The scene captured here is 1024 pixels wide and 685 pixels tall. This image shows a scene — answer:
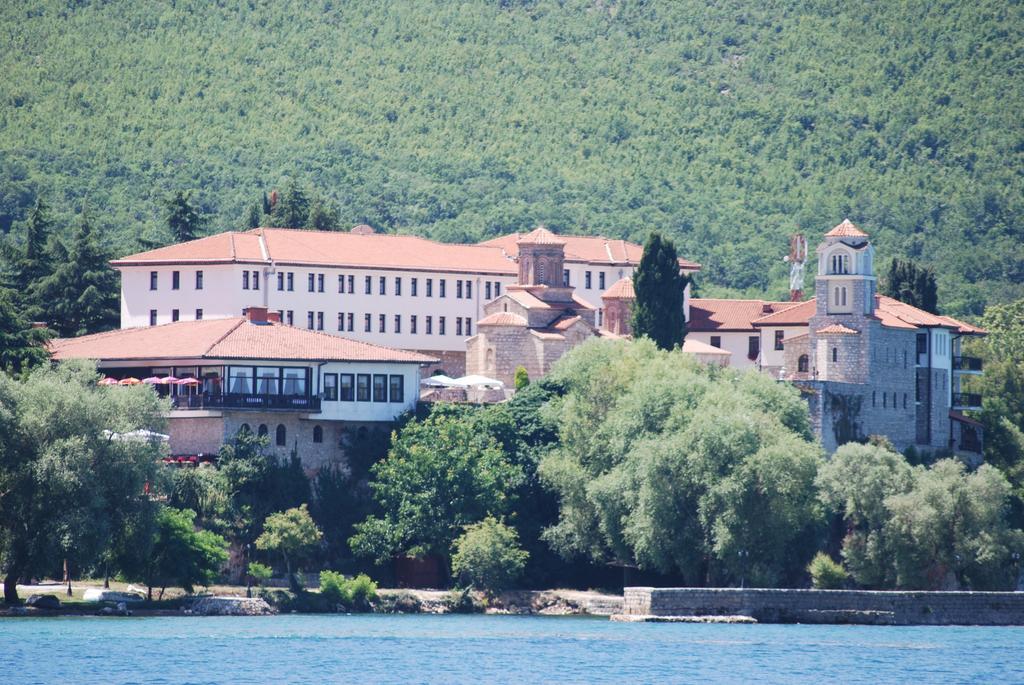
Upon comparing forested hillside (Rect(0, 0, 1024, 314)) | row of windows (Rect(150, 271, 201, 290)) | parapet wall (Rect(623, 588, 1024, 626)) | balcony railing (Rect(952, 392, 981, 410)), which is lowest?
parapet wall (Rect(623, 588, 1024, 626))

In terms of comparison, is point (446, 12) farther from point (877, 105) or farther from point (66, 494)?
point (66, 494)

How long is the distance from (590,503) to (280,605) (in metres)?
12.4

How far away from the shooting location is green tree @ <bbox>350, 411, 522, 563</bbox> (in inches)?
3191

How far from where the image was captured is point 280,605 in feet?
250

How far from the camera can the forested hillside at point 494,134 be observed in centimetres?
16862

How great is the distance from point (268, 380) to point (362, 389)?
414 cm

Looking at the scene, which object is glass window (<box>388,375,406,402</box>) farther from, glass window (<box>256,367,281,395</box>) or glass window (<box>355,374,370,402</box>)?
glass window (<box>256,367,281,395</box>)

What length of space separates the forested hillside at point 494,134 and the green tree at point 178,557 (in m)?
84.2

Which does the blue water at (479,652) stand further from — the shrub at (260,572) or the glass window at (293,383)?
the glass window at (293,383)

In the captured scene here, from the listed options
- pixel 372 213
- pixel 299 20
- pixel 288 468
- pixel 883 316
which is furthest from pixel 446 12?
pixel 288 468

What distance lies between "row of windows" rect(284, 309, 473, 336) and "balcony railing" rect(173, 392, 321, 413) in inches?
722

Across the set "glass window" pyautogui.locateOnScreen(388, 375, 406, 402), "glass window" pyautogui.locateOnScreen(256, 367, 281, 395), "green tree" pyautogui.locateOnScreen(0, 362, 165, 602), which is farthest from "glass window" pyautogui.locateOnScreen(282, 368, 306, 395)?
"green tree" pyautogui.locateOnScreen(0, 362, 165, 602)

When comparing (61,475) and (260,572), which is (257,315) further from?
(61,475)

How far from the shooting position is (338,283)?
105m
